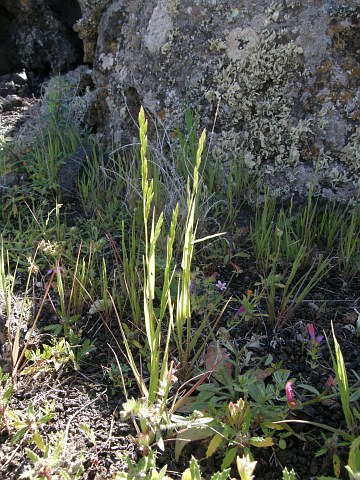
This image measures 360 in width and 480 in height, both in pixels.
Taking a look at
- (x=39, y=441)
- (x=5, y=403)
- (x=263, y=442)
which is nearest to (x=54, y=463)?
(x=39, y=441)

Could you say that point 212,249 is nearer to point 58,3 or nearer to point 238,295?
point 238,295

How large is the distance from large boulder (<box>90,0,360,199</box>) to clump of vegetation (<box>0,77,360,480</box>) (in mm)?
210

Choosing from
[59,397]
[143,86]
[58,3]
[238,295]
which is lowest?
[59,397]

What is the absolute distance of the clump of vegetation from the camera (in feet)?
4.89

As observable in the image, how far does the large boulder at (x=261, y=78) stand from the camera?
2.67 m

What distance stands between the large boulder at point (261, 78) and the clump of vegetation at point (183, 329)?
21 centimetres

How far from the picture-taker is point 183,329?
6.59 feet

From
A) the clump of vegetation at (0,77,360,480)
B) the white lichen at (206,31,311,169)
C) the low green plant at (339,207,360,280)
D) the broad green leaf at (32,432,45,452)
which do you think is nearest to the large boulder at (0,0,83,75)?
the clump of vegetation at (0,77,360,480)

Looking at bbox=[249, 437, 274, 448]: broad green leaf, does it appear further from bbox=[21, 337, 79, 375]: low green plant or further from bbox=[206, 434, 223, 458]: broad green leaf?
bbox=[21, 337, 79, 375]: low green plant

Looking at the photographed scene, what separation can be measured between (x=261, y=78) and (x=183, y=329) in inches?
60.7

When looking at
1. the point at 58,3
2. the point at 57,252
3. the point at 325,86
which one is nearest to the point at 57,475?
the point at 57,252

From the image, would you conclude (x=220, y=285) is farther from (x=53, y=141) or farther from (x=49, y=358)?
(x=53, y=141)

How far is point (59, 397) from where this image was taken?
1.76m

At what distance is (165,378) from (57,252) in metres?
0.84
